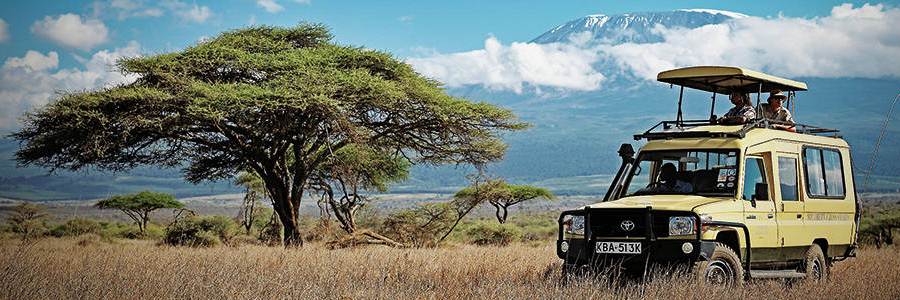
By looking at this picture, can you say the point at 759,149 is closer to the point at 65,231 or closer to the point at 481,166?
the point at 481,166

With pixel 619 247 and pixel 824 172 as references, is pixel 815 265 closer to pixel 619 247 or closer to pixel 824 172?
pixel 824 172

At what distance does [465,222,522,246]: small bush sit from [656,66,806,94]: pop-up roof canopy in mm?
17994

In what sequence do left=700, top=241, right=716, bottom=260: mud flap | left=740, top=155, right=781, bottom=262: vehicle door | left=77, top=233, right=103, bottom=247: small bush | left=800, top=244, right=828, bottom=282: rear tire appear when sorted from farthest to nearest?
left=77, top=233, right=103, bottom=247: small bush < left=800, top=244, right=828, bottom=282: rear tire < left=740, top=155, right=781, bottom=262: vehicle door < left=700, top=241, right=716, bottom=260: mud flap

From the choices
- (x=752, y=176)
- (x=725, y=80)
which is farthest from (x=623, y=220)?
(x=725, y=80)

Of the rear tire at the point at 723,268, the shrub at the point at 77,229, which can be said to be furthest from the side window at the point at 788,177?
the shrub at the point at 77,229

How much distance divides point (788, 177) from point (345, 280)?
6.20 meters

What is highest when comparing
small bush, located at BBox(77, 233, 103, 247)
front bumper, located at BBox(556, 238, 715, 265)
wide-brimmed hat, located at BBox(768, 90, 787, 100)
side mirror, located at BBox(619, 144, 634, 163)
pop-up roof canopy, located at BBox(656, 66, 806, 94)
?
pop-up roof canopy, located at BBox(656, 66, 806, 94)

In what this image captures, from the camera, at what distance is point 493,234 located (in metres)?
34.5

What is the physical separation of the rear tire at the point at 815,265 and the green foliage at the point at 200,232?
1840 centimetres

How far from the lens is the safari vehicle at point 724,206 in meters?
12.4

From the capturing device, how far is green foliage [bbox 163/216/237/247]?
2952cm

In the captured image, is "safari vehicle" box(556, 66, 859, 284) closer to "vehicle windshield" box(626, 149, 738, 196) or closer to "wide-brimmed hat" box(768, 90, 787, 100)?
"vehicle windshield" box(626, 149, 738, 196)

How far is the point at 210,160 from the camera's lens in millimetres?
27141

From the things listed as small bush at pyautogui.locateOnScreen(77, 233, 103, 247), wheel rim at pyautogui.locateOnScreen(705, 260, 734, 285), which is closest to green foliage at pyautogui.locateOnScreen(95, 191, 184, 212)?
small bush at pyautogui.locateOnScreen(77, 233, 103, 247)
